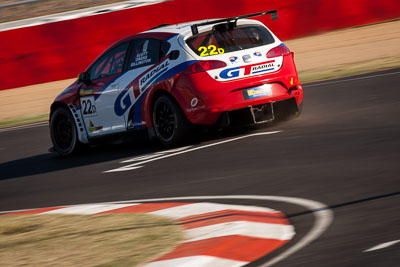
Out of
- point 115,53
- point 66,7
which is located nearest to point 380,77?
point 115,53

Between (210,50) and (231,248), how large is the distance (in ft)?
16.5

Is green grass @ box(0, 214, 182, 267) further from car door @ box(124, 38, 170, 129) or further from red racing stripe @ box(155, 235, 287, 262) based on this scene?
car door @ box(124, 38, 170, 129)

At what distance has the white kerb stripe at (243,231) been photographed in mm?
5625

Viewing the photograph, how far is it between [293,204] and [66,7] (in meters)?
22.7

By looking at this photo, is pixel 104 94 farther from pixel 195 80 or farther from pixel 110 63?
pixel 195 80

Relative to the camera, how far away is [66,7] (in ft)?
91.7

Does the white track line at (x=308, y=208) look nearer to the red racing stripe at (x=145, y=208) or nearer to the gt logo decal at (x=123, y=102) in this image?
the red racing stripe at (x=145, y=208)

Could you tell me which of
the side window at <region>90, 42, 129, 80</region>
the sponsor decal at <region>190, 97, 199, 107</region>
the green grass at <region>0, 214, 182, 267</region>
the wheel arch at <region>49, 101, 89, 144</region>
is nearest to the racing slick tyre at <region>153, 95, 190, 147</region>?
the sponsor decal at <region>190, 97, 199, 107</region>

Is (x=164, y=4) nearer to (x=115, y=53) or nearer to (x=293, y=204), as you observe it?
(x=115, y=53)

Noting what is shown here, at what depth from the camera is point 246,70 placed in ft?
32.6

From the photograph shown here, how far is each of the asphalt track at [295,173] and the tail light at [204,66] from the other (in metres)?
0.97

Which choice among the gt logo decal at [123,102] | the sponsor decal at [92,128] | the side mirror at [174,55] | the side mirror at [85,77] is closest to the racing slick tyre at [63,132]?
the sponsor decal at [92,128]

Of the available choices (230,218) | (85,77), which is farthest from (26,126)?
(230,218)

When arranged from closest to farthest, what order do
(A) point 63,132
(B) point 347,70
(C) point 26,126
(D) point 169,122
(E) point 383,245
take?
(E) point 383,245 → (D) point 169,122 → (A) point 63,132 → (C) point 26,126 → (B) point 347,70
